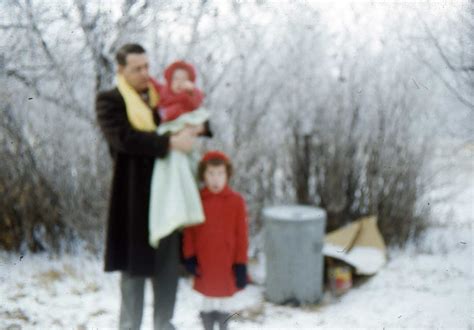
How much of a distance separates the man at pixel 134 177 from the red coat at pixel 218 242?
0.13m

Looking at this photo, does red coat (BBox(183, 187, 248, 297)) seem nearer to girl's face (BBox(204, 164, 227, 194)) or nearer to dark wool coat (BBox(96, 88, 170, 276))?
girl's face (BBox(204, 164, 227, 194))

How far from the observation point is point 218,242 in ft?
9.24

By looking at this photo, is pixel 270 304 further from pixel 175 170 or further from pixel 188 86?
pixel 188 86

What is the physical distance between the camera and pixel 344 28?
5.44 m

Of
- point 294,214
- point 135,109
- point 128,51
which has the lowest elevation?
point 294,214

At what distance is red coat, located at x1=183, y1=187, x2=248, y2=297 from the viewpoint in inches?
111

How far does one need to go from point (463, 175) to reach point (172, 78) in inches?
179

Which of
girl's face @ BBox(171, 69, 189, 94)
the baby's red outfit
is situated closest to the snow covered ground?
the baby's red outfit

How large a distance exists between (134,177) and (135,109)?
356mm

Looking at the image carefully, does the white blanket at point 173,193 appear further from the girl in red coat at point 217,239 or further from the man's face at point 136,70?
the man's face at point 136,70

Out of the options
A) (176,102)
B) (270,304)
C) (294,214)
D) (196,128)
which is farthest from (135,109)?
(270,304)

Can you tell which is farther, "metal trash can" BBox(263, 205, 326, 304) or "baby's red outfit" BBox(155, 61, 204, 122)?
"metal trash can" BBox(263, 205, 326, 304)

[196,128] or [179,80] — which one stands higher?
[179,80]

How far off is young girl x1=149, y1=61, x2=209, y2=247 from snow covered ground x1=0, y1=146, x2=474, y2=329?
4.29ft
